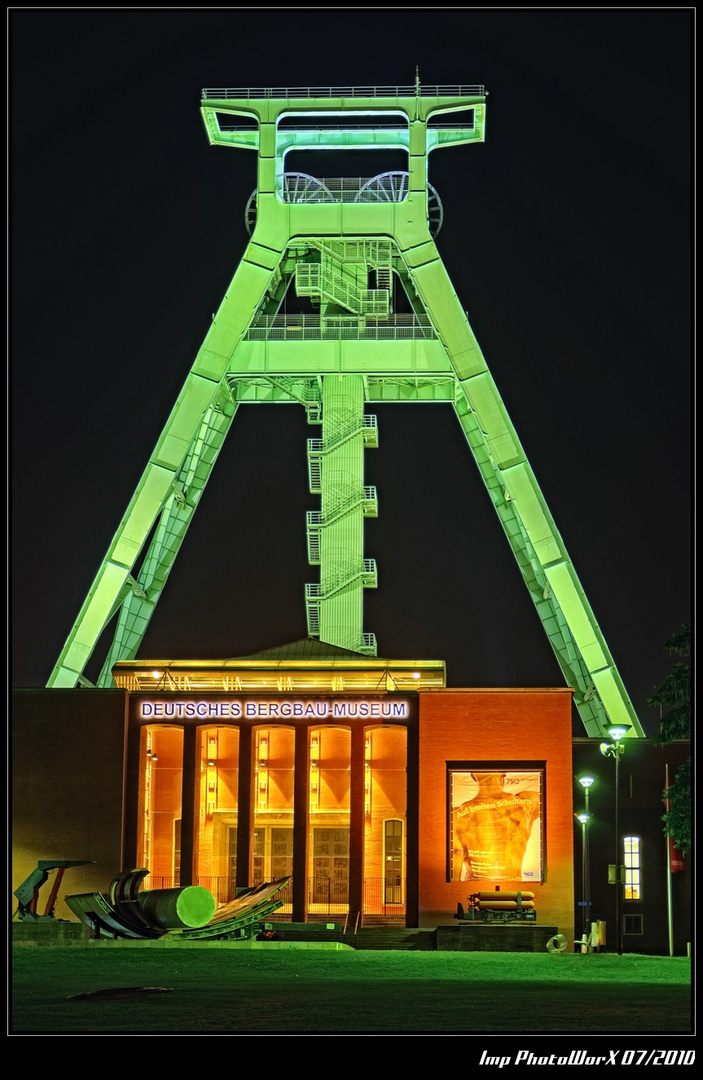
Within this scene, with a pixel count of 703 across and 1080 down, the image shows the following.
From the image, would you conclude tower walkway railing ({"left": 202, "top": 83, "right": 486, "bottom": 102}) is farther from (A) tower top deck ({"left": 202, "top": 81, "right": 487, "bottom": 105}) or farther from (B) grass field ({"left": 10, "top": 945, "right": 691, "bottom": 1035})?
(B) grass field ({"left": 10, "top": 945, "right": 691, "bottom": 1035})

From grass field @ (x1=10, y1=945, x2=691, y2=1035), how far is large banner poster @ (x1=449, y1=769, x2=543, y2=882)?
401 inches

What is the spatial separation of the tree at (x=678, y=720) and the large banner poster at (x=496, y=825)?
20.9 feet

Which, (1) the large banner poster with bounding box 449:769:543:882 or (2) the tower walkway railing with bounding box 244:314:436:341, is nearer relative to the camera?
(1) the large banner poster with bounding box 449:769:543:882

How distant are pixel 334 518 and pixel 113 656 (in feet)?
32.1

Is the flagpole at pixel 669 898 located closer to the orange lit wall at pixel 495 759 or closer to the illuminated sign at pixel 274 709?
the orange lit wall at pixel 495 759

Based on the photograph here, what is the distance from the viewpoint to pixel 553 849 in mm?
50219

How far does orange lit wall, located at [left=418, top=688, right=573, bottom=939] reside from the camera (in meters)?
49.8

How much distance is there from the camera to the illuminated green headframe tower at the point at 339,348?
208ft

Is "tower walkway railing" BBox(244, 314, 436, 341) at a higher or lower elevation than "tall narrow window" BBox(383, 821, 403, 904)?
higher

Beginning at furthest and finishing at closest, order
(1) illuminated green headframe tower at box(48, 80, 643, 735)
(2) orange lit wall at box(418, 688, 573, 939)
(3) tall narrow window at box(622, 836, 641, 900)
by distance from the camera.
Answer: (1) illuminated green headframe tower at box(48, 80, 643, 735) < (3) tall narrow window at box(622, 836, 641, 900) < (2) orange lit wall at box(418, 688, 573, 939)

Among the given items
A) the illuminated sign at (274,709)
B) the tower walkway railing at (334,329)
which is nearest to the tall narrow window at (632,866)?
the illuminated sign at (274,709)

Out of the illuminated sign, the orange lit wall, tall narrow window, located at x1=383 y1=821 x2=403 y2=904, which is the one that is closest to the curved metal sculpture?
the orange lit wall

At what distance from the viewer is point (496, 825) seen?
50.4 meters

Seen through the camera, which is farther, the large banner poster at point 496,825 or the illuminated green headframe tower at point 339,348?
the illuminated green headframe tower at point 339,348
